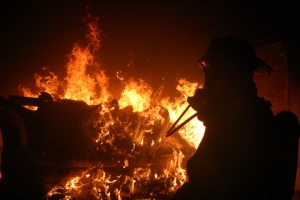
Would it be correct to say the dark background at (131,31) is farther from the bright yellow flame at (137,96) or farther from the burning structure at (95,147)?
the burning structure at (95,147)

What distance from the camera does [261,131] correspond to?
1859 millimetres

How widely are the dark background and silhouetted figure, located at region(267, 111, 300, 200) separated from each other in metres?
5.73

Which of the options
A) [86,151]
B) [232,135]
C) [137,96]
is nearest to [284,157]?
[232,135]

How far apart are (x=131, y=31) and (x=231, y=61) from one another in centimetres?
965

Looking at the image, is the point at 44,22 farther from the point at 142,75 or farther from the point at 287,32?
the point at 287,32

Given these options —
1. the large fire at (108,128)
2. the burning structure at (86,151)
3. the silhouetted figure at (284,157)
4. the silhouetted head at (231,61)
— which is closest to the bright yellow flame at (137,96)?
the large fire at (108,128)

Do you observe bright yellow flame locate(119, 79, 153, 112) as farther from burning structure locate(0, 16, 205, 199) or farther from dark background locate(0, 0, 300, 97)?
burning structure locate(0, 16, 205, 199)

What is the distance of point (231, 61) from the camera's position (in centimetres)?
210

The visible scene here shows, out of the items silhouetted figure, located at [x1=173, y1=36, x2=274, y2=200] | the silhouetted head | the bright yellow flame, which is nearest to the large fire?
the bright yellow flame

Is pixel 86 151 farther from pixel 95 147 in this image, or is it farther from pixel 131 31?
pixel 131 31

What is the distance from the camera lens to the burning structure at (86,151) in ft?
17.6

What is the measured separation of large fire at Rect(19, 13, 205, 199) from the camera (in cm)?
564

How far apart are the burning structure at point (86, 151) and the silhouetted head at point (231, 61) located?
4.57 m

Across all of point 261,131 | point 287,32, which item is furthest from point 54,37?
point 261,131
